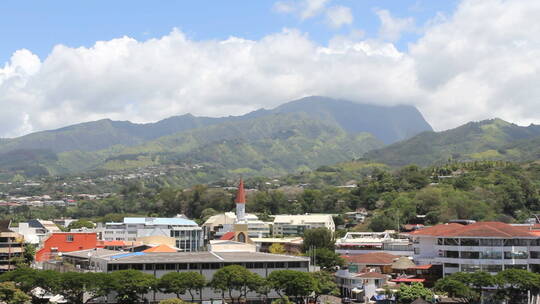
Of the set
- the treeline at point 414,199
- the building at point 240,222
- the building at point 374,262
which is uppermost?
the treeline at point 414,199

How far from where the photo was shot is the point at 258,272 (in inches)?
3130

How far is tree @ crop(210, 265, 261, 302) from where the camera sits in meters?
71.8

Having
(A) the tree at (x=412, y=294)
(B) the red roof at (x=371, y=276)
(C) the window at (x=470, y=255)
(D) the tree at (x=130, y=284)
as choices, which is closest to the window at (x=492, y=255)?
(C) the window at (x=470, y=255)

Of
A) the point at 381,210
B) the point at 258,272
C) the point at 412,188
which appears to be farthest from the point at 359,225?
the point at 258,272

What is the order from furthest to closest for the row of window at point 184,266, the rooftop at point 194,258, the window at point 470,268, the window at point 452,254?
the window at point 452,254 < the window at point 470,268 < the rooftop at point 194,258 < the row of window at point 184,266

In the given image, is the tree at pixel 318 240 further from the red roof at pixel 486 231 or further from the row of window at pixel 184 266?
the row of window at pixel 184 266

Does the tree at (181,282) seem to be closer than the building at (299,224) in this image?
Yes

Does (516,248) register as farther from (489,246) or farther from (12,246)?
(12,246)

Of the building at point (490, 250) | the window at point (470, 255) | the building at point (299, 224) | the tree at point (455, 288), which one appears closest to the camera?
the tree at point (455, 288)

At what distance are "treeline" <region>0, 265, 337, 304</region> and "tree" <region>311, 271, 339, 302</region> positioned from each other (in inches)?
147

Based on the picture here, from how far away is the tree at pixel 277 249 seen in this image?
120m

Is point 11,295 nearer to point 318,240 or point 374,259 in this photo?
point 374,259

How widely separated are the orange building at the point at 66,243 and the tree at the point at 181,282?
43.8m

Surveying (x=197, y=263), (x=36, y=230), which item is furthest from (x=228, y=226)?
(x=197, y=263)
